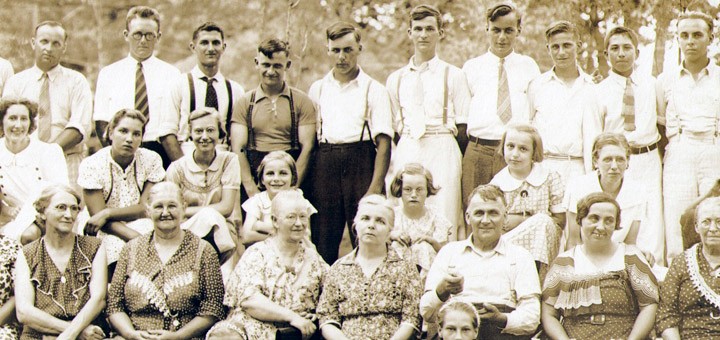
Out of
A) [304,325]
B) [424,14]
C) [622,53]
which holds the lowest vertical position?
[304,325]

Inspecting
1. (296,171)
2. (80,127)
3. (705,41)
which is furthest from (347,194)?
(705,41)

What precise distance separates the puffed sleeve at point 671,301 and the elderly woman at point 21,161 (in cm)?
350

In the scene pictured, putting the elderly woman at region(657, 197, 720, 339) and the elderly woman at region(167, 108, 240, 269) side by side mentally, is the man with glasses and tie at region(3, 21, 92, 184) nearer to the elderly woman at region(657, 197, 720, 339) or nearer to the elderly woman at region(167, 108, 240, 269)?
the elderly woman at region(167, 108, 240, 269)

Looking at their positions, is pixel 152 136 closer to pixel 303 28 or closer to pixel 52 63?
pixel 52 63

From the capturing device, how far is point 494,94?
8.24m

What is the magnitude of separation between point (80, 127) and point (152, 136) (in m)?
0.54

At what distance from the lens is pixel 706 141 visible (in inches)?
310

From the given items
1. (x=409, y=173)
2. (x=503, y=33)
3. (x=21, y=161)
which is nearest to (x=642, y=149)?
(x=503, y=33)

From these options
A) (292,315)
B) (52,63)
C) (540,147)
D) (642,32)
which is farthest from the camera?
(642,32)

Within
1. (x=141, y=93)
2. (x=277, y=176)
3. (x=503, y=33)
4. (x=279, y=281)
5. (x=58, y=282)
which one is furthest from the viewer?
(x=141, y=93)

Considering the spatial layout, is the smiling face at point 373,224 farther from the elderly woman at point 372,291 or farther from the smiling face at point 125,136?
the smiling face at point 125,136

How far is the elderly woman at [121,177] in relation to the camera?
24.8ft

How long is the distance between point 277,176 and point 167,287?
1045mm

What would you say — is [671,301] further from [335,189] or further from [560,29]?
[335,189]
